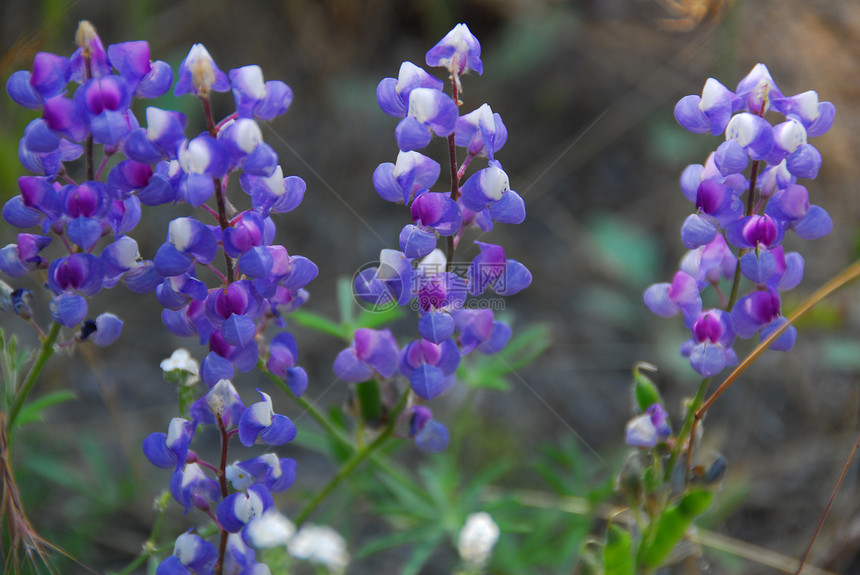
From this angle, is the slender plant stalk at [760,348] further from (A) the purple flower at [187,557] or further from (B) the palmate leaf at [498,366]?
(A) the purple flower at [187,557]

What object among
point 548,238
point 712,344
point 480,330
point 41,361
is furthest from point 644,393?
point 548,238

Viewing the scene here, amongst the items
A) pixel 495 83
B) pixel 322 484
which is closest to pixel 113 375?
pixel 322 484

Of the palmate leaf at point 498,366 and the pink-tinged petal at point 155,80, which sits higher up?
the pink-tinged petal at point 155,80

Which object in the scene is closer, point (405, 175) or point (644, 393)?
point (405, 175)

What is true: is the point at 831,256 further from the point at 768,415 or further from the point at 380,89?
the point at 380,89

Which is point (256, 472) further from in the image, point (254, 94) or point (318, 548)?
point (254, 94)

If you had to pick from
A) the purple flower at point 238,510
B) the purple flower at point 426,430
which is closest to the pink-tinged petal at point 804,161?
the purple flower at point 426,430

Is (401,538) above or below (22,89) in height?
below
